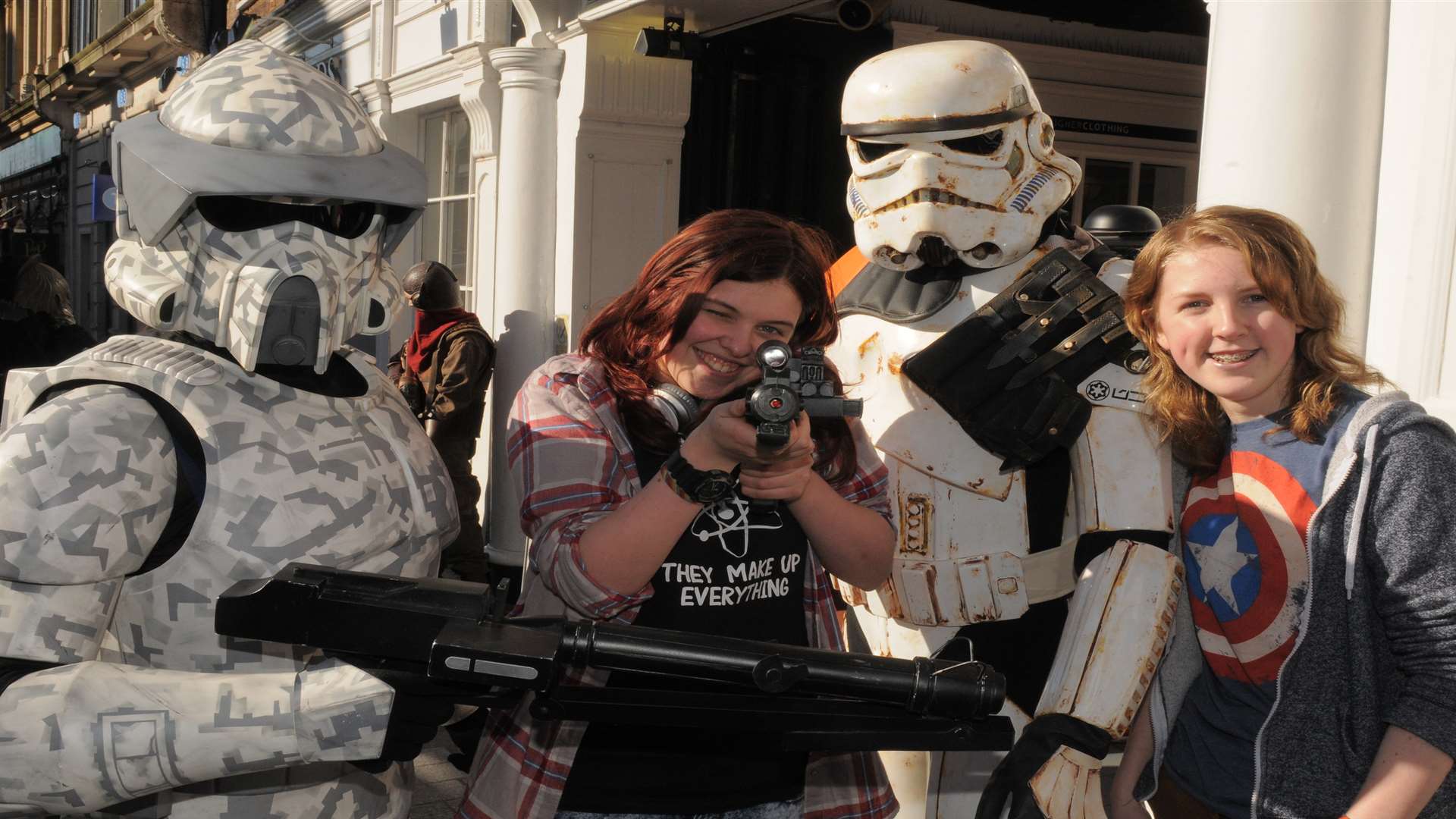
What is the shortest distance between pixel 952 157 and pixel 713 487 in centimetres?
93

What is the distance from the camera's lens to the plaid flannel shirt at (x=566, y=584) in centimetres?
167

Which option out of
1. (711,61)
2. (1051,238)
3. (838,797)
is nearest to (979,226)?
(1051,238)

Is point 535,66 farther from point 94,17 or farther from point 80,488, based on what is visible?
point 94,17

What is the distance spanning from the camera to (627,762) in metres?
1.70

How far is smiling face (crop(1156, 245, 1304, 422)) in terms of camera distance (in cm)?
167

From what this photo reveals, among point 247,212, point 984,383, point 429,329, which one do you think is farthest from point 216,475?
point 429,329

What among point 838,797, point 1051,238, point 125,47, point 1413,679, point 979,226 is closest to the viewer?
point 1413,679

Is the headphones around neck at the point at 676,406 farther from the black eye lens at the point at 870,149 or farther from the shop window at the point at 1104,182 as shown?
the shop window at the point at 1104,182

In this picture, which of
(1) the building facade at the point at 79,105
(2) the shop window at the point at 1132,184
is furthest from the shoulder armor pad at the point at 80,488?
(1) the building facade at the point at 79,105

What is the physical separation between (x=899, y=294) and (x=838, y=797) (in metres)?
1.00

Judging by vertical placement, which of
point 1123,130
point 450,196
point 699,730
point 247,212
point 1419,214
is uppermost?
point 1123,130

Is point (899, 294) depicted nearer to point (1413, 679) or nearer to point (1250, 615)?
point (1250, 615)

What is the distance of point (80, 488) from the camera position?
54.1 inches

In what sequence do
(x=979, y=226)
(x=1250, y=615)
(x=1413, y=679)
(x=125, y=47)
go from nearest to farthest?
1. (x=1413, y=679)
2. (x=1250, y=615)
3. (x=979, y=226)
4. (x=125, y=47)
